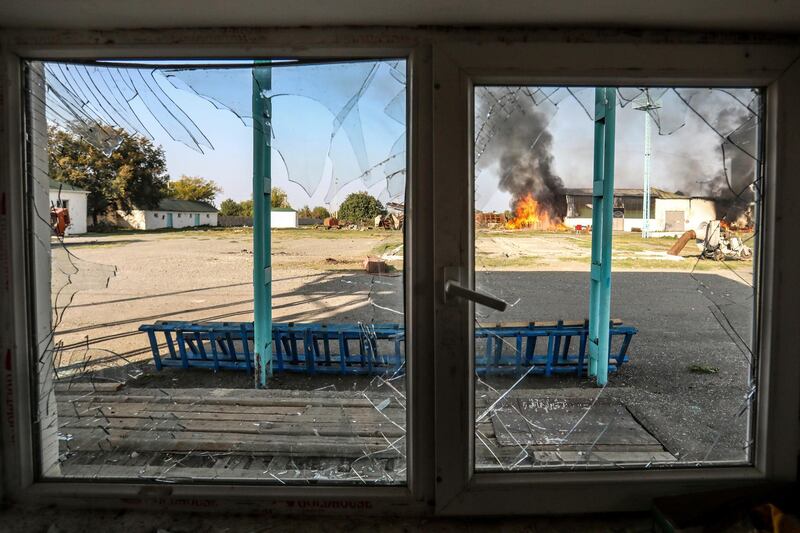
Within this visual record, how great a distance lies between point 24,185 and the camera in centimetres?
79

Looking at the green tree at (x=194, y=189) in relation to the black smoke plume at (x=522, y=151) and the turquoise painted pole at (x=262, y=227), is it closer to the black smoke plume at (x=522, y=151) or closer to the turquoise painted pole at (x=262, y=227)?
the turquoise painted pole at (x=262, y=227)

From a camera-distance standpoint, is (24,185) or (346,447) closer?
(24,185)

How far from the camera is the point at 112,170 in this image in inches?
39.6

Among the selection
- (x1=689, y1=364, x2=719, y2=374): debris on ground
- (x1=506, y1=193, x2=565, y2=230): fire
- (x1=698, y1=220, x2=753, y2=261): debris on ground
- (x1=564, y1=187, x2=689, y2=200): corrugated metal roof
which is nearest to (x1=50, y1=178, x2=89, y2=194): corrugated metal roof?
(x1=506, y1=193, x2=565, y2=230): fire

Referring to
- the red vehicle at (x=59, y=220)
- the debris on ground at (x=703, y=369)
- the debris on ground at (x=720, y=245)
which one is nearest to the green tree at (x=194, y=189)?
the red vehicle at (x=59, y=220)

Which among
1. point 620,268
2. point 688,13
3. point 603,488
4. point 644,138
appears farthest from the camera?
point 620,268

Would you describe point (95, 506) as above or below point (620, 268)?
below

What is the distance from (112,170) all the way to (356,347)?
0.78 m

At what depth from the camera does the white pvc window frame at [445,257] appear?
726 mm

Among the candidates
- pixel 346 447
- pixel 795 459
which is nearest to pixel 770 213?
pixel 795 459

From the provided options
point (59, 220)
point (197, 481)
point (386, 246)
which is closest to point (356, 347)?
point (386, 246)

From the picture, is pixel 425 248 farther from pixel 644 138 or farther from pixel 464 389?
pixel 644 138

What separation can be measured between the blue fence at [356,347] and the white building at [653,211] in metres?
0.33

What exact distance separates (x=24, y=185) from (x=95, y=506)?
653 millimetres
